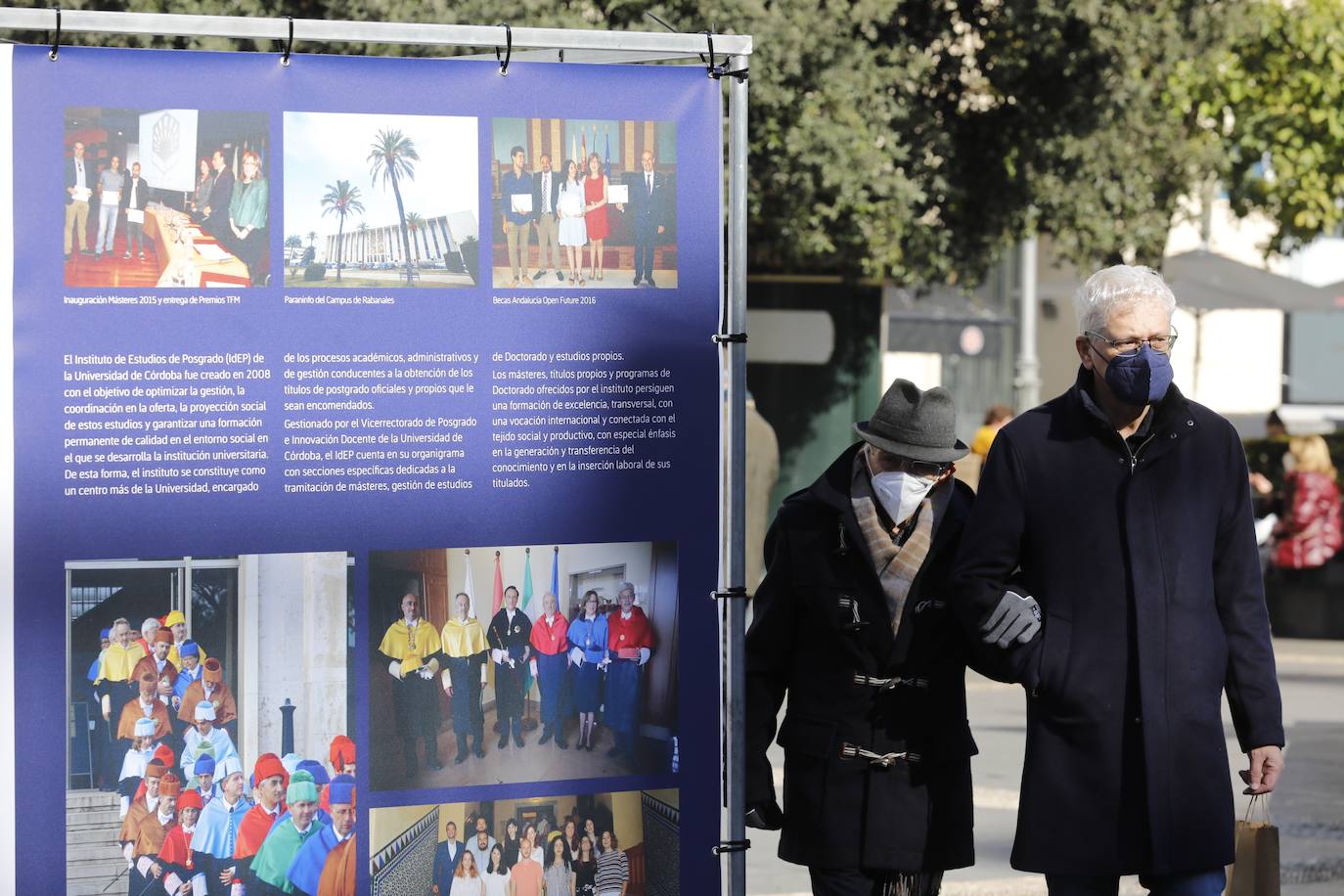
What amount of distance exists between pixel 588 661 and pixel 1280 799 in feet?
18.6

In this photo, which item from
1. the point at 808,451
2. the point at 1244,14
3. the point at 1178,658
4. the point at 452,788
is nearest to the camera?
the point at 452,788

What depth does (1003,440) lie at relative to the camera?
3.98 metres

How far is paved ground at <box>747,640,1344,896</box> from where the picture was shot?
22.2 feet

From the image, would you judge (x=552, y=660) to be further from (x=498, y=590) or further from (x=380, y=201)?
(x=380, y=201)

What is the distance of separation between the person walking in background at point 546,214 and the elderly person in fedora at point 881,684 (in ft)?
3.07

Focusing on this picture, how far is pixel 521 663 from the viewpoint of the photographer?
366 centimetres

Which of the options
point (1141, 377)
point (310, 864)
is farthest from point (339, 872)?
point (1141, 377)

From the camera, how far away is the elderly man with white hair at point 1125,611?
3.84 meters

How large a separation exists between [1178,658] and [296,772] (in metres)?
1.77

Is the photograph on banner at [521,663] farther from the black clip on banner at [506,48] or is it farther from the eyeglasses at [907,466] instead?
the black clip on banner at [506,48]

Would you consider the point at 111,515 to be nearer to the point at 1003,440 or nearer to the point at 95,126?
the point at 95,126

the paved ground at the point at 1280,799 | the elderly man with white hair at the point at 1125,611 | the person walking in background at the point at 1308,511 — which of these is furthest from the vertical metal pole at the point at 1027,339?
the elderly man with white hair at the point at 1125,611

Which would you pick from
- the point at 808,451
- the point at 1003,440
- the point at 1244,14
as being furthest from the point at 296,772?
the point at 808,451

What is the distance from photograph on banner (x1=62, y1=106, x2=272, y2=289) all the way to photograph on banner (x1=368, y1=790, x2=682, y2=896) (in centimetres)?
108
